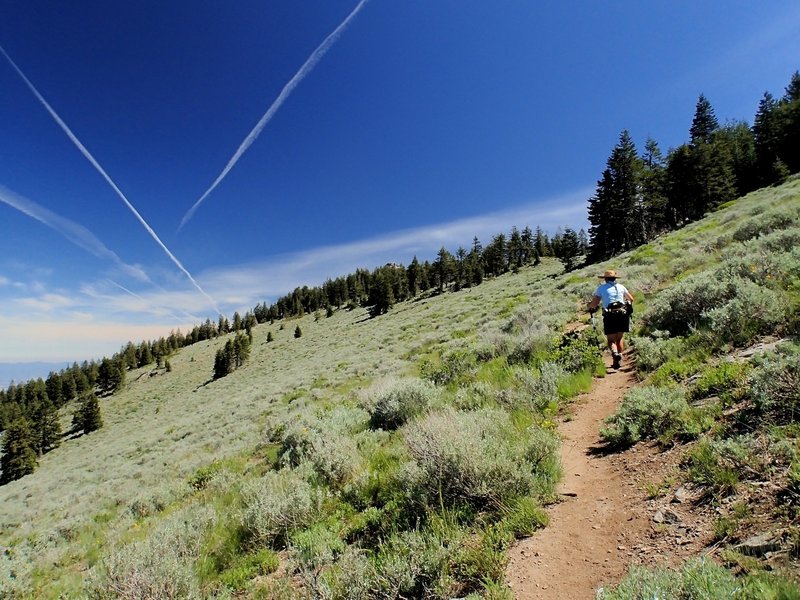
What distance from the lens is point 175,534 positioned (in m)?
5.65

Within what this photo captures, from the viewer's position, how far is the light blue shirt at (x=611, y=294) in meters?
9.48

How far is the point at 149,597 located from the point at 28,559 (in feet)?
27.4

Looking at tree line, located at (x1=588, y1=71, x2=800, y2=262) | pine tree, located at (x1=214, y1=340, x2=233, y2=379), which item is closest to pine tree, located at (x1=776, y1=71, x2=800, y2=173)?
tree line, located at (x1=588, y1=71, x2=800, y2=262)

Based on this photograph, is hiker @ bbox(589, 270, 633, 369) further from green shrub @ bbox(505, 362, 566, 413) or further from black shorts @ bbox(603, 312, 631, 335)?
green shrub @ bbox(505, 362, 566, 413)

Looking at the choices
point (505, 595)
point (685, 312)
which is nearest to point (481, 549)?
point (505, 595)

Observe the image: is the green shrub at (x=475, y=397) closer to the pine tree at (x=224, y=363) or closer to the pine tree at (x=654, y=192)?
the pine tree at (x=654, y=192)

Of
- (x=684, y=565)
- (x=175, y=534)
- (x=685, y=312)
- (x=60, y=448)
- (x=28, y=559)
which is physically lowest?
(x=60, y=448)

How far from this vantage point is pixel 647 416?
17.5ft

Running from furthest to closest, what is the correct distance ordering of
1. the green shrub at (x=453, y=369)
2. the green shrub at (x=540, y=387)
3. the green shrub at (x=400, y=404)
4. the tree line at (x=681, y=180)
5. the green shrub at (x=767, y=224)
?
the tree line at (x=681, y=180) < the green shrub at (x=767, y=224) < the green shrub at (x=453, y=369) < the green shrub at (x=400, y=404) < the green shrub at (x=540, y=387)

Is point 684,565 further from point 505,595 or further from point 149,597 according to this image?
point 149,597

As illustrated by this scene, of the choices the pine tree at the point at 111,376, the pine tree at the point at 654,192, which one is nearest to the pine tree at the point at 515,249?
the pine tree at the point at 654,192

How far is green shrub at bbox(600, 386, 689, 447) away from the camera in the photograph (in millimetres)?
5082

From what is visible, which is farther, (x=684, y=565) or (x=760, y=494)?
(x=760, y=494)

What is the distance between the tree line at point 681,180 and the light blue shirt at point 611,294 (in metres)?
52.5
